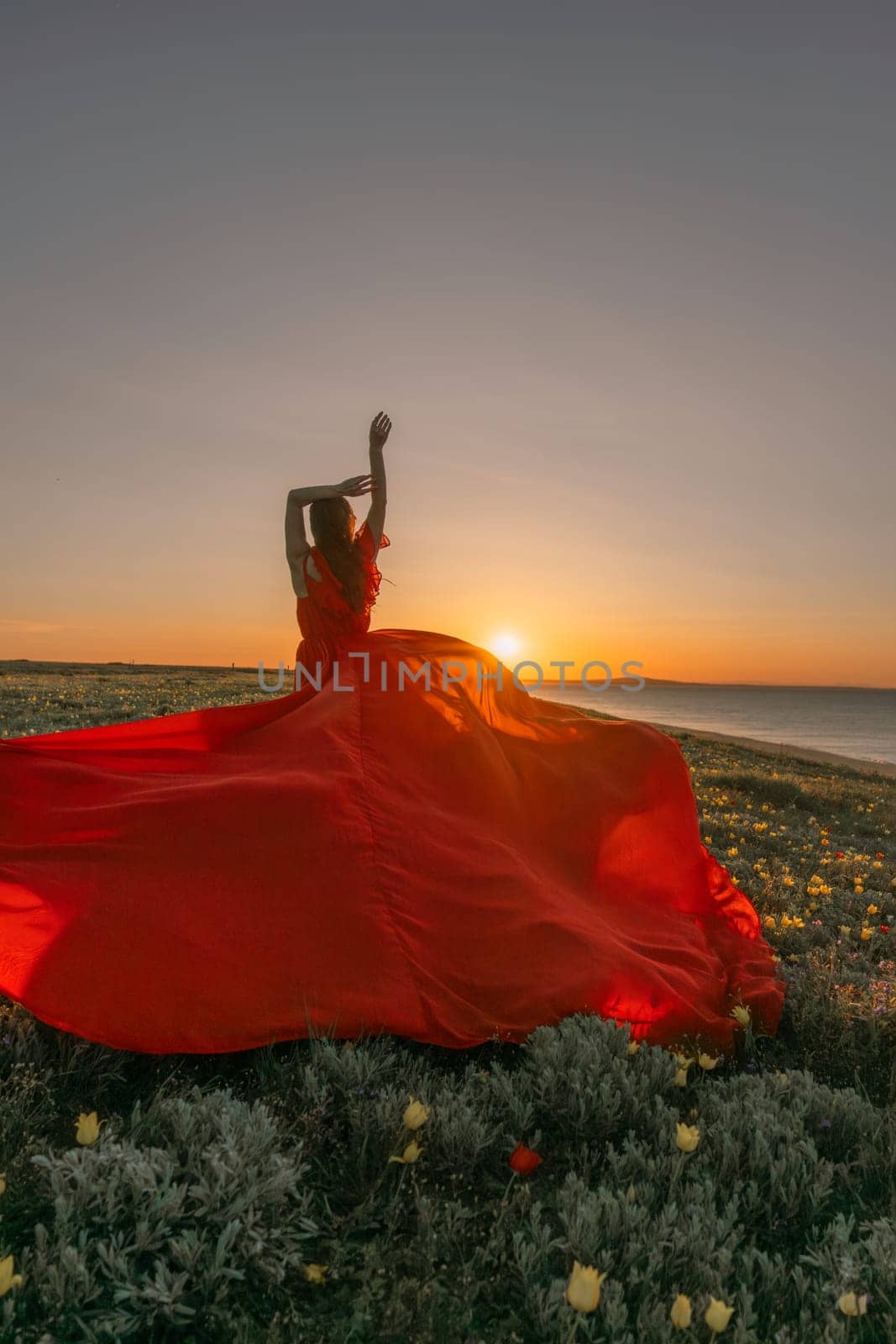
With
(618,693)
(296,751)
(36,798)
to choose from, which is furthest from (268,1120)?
(618,693)

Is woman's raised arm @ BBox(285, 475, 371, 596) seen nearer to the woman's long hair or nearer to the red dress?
the woman's long hair

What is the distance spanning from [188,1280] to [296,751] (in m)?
2.59

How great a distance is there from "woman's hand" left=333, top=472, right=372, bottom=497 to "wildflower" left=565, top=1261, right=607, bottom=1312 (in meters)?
4.87

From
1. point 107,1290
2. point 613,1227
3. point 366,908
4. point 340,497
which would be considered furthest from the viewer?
point 340,497

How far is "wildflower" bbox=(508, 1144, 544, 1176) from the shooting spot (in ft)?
8.71

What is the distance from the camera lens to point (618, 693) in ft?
601

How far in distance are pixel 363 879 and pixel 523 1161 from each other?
1409 millimetres

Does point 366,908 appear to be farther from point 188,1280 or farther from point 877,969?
point 877,969

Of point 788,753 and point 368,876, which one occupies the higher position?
point 368,876

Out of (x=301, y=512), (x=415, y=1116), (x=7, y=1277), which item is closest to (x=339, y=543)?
(x=301, y=512)

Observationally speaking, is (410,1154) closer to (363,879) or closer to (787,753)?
(363,879)

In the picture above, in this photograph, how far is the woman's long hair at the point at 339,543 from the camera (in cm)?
568

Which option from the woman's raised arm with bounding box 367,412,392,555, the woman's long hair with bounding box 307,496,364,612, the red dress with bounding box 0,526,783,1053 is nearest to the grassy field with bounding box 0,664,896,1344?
the red dress with bounding box 0,526,783,1053

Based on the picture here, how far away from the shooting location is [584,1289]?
188cm
